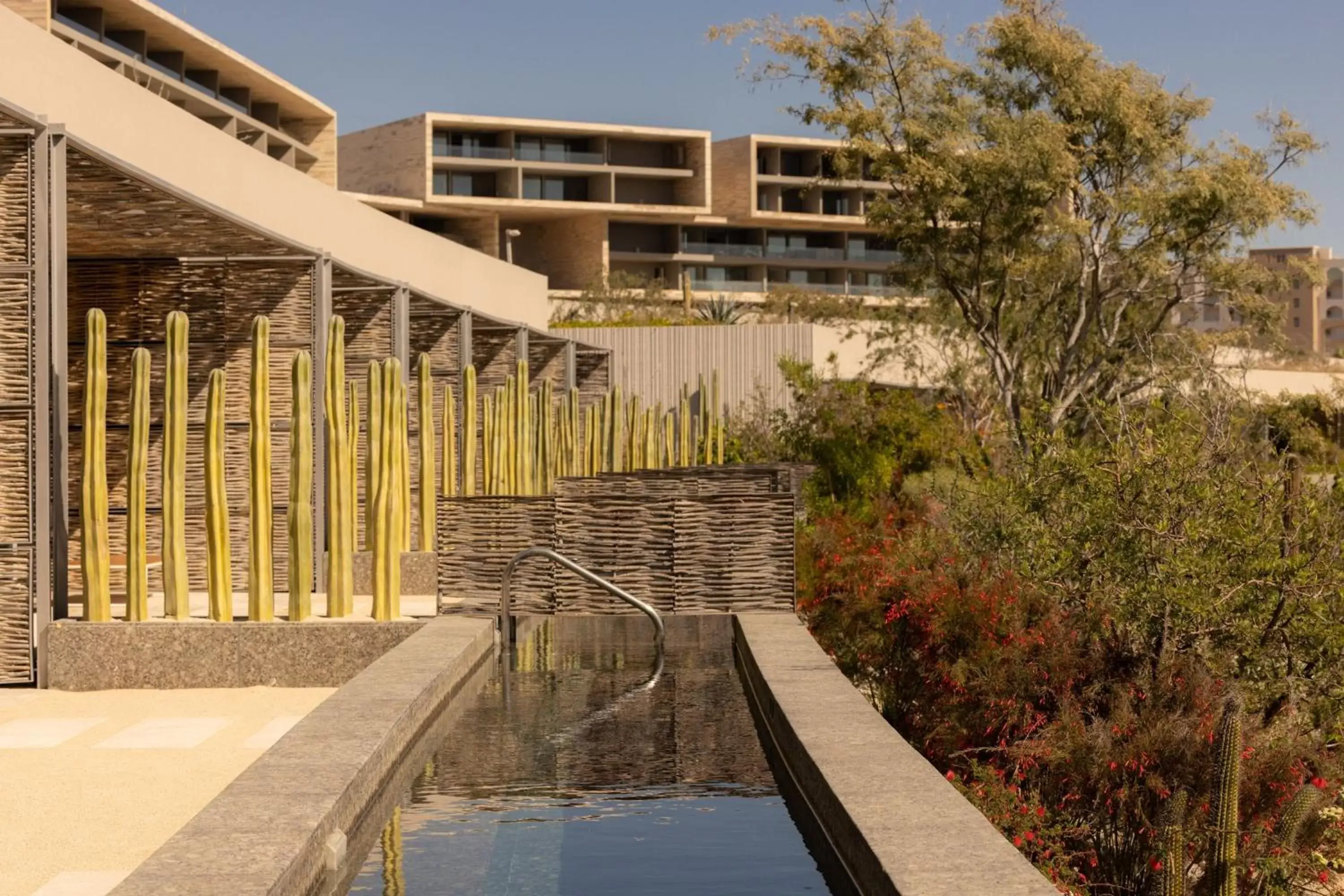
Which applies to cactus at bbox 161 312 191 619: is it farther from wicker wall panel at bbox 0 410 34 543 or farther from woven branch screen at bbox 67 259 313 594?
woven branch screen at bbox 67 259 313 594

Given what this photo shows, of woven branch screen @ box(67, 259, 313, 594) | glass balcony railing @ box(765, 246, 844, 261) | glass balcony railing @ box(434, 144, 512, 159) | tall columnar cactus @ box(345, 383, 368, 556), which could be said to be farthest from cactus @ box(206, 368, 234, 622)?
glass balcony railing @ box(765, 246, 844, 261)

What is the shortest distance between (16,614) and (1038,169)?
60.3ft

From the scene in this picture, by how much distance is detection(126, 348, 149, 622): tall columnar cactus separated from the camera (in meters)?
9.11

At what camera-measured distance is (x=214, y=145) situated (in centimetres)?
1145

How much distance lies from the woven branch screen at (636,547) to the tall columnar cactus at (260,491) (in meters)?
1.27

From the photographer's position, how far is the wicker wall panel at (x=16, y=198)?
28.4 feet

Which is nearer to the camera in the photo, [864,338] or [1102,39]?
[1102,39]

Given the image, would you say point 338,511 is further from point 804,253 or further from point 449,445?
point 804,253

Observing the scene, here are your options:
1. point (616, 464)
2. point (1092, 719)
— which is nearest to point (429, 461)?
point (1092, 719)

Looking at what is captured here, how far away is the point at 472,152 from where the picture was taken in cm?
7225

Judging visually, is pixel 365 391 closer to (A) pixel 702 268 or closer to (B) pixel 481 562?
(B) pixel 481 562

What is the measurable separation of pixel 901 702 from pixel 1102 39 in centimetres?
2032

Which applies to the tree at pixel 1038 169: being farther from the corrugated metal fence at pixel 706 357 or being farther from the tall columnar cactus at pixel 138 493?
the tall columnar cactus at pixel 138 493

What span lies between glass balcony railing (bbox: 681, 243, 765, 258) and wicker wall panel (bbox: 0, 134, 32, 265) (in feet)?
220
